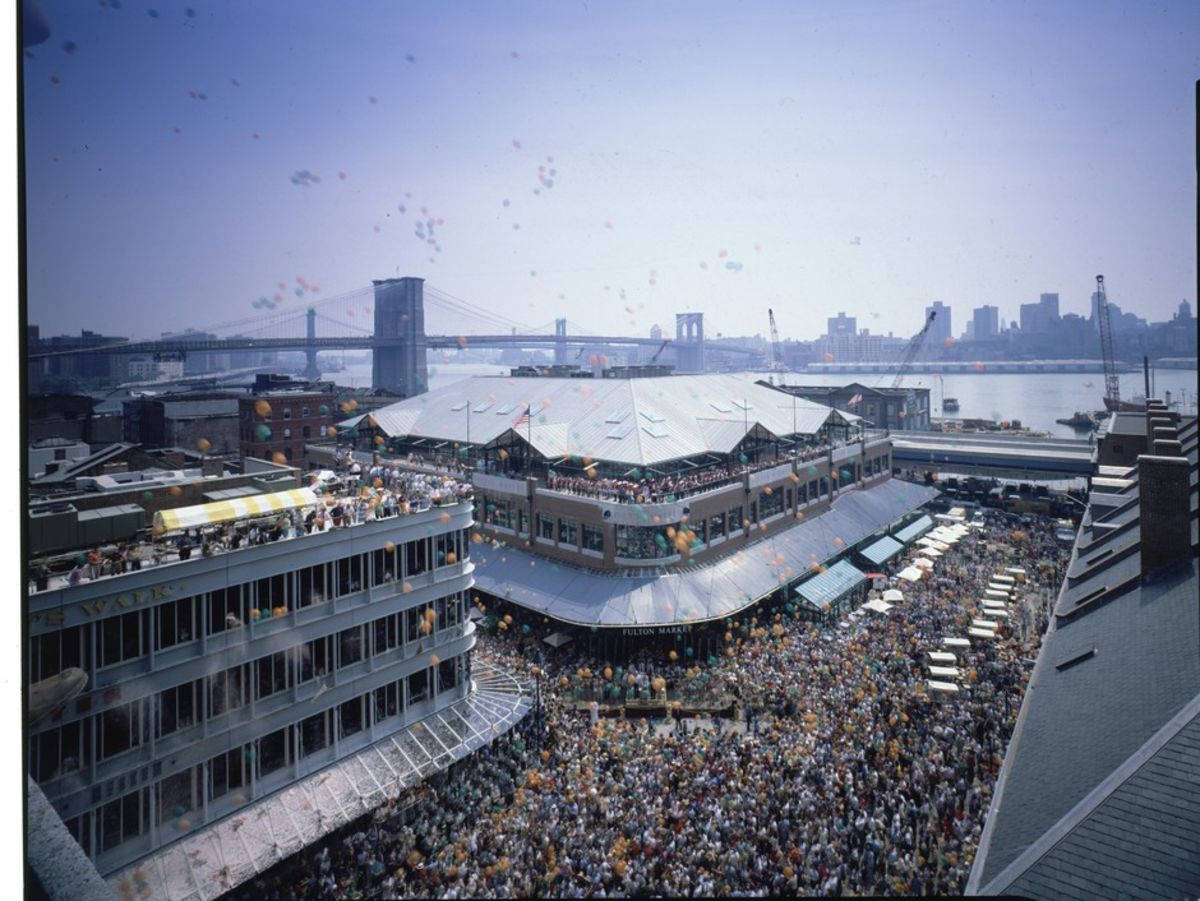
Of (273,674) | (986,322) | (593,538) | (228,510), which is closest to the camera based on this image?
(273,674)

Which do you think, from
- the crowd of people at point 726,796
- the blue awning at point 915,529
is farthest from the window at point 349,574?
the blue awning at point 915,529

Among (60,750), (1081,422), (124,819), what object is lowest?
(124,819)

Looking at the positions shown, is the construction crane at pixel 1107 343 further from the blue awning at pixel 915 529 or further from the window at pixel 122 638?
the window at pixel 122 638

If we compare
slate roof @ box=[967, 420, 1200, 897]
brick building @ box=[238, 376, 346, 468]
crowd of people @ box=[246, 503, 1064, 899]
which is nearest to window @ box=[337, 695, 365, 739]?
crowd of people @ box=[246, 503, 1064, 899]

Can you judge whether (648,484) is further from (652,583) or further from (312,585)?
(312,585)

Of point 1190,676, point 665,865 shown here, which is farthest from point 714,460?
point 1190,676

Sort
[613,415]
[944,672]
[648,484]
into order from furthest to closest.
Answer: [613,415] → [648,484] → [944,672]

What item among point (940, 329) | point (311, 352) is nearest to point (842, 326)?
point (940, 329)

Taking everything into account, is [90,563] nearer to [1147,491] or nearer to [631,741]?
[631,741]
